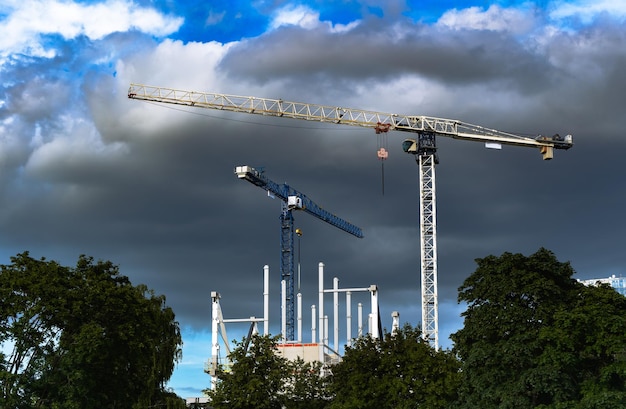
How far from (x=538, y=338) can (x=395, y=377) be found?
12639 millimetres

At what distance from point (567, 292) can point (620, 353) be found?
741 centimetres

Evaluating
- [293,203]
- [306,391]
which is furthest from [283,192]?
[306,391]

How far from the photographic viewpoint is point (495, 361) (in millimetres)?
61281

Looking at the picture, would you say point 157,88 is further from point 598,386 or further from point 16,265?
point 598,386

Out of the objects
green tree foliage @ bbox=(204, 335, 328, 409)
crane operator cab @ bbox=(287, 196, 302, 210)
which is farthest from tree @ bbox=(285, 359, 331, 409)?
crane operator cab @ bbox=(287, 196, 302, 210)

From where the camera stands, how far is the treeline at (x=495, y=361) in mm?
59031

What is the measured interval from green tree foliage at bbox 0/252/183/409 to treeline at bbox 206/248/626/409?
6.70 m

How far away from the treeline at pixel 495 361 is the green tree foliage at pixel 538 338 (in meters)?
0.07

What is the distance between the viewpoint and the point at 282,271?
556 ft

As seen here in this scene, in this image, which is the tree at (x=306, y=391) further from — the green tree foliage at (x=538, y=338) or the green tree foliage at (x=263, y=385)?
the green tree foliage at (x=538, y=338)

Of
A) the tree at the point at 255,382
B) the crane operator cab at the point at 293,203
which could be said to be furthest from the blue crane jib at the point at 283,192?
the tree at the point at 255,382

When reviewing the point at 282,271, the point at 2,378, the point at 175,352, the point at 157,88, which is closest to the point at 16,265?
the point at 2,378

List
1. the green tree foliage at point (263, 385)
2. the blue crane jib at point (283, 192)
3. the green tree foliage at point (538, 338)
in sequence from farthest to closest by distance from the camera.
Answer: the blue crane jib at point (283, 192) < the green tree foliage at point (263, 385) < the green tree foliage at point (538, 338)

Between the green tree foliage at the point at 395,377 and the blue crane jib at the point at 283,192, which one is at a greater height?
the blue crane jib at the point at 283,192
